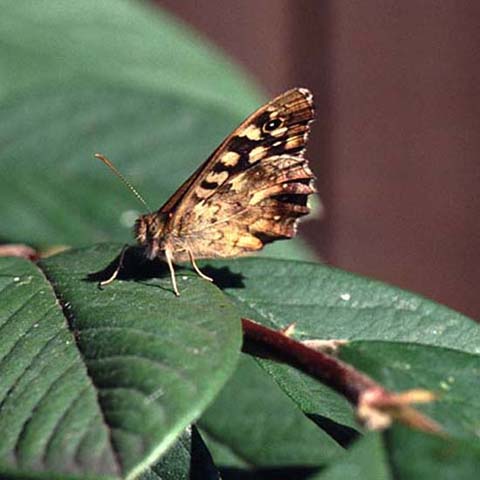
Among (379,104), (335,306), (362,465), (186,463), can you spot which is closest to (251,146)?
(335,306)

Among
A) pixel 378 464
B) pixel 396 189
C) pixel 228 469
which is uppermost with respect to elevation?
pixel 378 464

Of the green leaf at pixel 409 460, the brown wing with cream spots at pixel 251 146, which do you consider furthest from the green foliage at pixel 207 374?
the brown wing with cream spots at pixel 251 146

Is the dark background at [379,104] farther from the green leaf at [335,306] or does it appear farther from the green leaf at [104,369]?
the green leaf at [104,369]

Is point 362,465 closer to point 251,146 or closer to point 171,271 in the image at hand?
point 171,271

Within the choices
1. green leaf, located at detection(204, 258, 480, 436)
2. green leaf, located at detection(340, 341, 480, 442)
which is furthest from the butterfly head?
green leaf, located at detection(340, 341, 480, 442)

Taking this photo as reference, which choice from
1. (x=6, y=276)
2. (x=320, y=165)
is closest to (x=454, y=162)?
(x=320, y=165)

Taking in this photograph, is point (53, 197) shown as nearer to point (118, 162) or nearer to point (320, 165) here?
point (118, 162)

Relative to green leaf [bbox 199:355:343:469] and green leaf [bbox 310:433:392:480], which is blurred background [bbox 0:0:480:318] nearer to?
green leaf [bbox 199:355:343:469]
